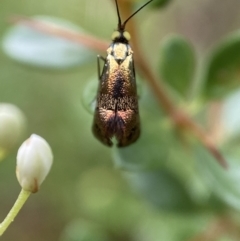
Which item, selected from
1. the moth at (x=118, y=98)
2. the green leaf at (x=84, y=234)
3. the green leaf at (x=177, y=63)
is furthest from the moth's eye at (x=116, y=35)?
the green leaf at (x=84, y=234)

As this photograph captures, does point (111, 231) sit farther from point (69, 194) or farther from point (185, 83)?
point (185, 83)

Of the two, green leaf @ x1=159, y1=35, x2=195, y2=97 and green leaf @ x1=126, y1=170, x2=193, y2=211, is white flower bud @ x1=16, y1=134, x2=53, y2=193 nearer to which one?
green leaf @ x1=159, y1=35, x2=195, y2=97

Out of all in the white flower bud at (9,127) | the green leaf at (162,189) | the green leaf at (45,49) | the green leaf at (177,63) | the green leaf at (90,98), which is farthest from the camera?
the green leaf at (162,189)

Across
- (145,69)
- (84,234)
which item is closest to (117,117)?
(145,69)

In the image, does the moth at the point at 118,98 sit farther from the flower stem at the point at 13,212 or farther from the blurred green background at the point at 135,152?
the flower stem at the point at 13,212

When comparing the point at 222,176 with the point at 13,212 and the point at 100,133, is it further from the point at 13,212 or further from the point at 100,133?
the point at 13,212

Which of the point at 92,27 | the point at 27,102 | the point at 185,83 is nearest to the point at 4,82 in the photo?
the point at 27,102
